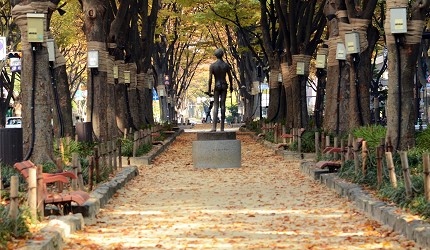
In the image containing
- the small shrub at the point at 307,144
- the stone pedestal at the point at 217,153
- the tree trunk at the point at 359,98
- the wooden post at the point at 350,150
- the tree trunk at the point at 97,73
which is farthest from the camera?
the small shrub at the point at 307,144

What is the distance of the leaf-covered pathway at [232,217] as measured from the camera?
34.1 ft

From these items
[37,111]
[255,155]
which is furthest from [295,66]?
[37,111]

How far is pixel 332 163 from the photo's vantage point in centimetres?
1825

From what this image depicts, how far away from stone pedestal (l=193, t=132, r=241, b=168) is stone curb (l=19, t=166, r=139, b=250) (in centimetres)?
622

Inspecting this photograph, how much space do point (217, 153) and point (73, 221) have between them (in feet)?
40.5

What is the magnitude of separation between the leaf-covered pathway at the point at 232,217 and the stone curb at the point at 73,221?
14cm

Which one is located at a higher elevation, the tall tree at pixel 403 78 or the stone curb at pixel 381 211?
the tall tree at pixel 403 78

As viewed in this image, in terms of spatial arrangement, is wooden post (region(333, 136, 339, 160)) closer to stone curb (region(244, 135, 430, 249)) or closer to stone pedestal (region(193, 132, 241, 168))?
stone curb (region(244, 135, 430, 249))

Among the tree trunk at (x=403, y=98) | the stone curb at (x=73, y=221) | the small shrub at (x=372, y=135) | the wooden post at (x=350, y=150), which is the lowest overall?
the stone curb at (x=73, y=221)

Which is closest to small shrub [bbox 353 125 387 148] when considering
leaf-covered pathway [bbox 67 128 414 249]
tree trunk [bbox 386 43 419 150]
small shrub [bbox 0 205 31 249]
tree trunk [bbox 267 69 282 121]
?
tree trunk [bbox 386 43 419 150]

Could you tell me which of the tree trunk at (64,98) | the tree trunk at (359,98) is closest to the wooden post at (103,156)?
the tree trunk at (64,98)

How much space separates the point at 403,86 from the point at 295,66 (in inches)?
615

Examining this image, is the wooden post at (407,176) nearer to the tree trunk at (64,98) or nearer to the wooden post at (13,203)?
the wooden post at (13,203)

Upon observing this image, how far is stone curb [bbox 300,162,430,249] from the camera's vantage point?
9.59m
